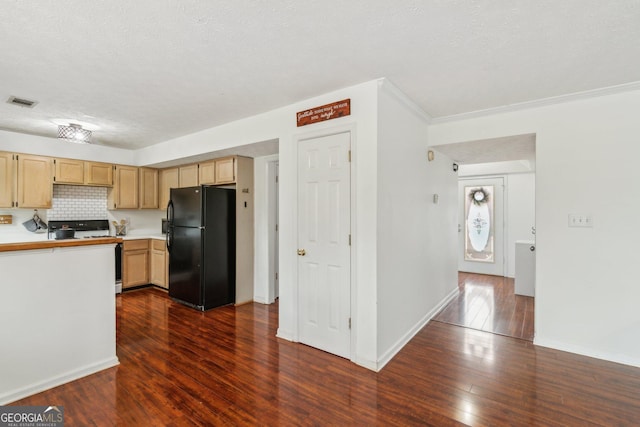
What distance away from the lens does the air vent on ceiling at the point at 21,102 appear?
115 inches

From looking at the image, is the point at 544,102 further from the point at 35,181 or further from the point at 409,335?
the point at 35,181

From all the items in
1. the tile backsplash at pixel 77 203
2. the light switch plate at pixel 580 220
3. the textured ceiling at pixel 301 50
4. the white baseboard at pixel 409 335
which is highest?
the textured ceiling at pixel 301 50

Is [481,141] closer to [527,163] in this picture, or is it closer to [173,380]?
[527,163]

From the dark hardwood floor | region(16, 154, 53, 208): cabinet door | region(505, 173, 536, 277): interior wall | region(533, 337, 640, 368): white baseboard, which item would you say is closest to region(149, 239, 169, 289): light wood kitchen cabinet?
region(16, 154, 53, 208): cabinet door

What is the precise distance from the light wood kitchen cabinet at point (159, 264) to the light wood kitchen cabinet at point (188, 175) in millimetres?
1027

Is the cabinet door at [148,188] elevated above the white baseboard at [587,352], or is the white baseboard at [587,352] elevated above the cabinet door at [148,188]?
the cabinet door at [148,188]

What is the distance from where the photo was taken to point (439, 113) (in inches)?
131

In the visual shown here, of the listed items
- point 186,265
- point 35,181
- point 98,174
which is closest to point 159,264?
point 186,265

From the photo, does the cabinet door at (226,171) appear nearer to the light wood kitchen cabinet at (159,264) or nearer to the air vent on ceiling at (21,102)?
the light wood kitchen cabinet at (159,264)

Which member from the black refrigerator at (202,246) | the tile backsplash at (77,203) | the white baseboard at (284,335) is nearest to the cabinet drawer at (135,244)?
the tile backsplash at (77,203)

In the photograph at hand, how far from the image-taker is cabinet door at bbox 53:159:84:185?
4441 mm

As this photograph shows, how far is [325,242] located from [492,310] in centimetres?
270

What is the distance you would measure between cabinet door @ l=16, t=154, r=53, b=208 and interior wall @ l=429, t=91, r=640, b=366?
6.04m

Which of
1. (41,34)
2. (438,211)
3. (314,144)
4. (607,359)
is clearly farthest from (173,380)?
(607,359)
